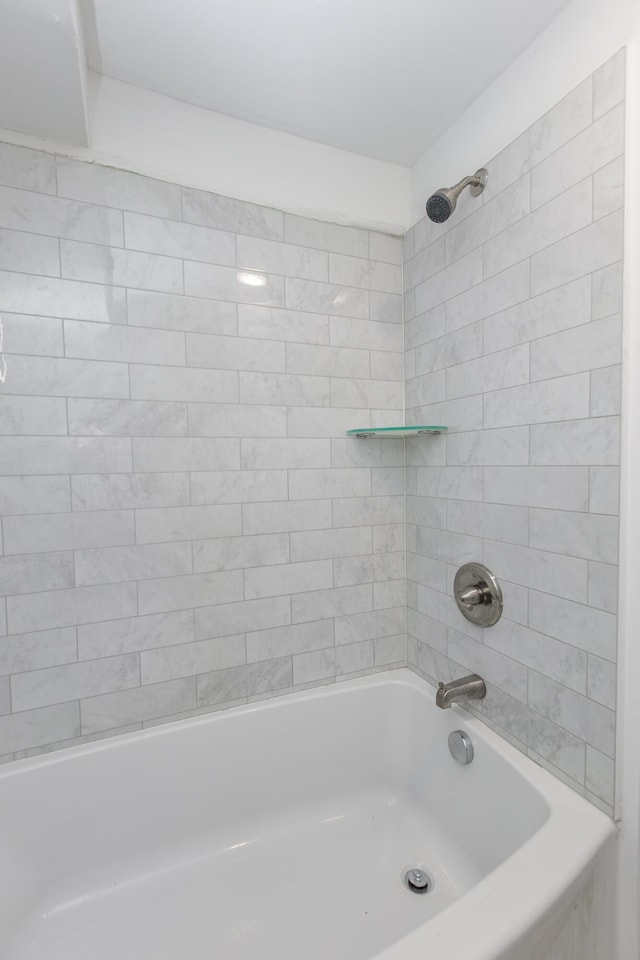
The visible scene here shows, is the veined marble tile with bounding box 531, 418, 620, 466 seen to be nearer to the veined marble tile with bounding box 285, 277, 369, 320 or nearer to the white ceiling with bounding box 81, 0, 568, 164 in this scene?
the veined marble tile with bounding box 285, 277, 369, 320

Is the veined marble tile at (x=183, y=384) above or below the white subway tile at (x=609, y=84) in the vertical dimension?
below

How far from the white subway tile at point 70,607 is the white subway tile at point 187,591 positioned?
0.04 m

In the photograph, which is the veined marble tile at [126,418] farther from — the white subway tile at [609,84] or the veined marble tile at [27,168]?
the white subway tile at [609,84]

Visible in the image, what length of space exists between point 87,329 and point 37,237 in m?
0.28

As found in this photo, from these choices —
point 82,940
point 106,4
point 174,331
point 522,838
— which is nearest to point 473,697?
point 522,838

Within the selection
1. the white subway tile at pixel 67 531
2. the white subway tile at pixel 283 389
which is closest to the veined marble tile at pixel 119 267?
the white subway tile at pixel 283 389

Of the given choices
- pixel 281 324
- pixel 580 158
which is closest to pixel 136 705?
pixel 281 324

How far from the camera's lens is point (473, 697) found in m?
1.40

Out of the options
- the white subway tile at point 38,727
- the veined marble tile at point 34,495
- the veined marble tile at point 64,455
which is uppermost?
the veined marble tile at point 64,455

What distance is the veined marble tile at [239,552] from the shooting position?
4.91 feet

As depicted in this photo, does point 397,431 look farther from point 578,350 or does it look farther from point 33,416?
point 33,416

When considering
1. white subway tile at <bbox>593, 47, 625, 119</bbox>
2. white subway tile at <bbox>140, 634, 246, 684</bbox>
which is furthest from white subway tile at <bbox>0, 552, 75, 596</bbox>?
white subway tile at <bbox>593, 47, 625, 119</bbox>

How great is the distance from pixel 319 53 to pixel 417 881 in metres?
2.42

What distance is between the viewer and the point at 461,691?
1.39 m
